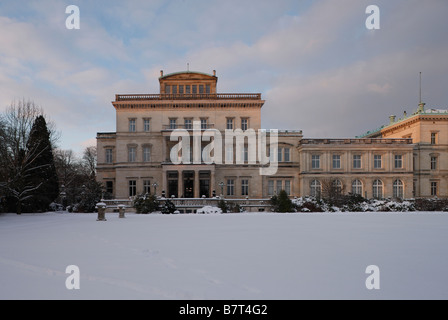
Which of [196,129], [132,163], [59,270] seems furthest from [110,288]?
[132,163]

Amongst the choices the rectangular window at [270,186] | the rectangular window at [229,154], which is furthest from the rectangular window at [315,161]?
the rectangular window at [229,154]

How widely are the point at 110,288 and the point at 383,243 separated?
7.97 meters

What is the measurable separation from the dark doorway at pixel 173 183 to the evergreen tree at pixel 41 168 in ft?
44.6

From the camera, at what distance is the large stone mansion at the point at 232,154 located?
37562mm

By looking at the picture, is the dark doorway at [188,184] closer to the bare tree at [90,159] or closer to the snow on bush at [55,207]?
the snow on bush at [55,207]

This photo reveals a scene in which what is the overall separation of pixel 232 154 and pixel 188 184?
22.3 ft

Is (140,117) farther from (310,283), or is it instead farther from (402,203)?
(310,283)

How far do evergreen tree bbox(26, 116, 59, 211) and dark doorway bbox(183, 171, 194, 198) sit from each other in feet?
49.4

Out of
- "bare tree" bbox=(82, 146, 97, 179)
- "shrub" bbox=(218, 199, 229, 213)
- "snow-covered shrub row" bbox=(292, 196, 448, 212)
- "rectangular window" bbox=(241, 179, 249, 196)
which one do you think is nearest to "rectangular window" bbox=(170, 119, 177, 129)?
"rectangular window" bbox=(241, 179, 249, 196)

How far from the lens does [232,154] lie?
37.9 m

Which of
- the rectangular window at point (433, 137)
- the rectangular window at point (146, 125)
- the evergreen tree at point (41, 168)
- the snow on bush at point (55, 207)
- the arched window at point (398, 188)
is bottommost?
the snow on bush at point (55, 207)

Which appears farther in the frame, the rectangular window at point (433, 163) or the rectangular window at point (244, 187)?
the rectangular window at point (433, 163)

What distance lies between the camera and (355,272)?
605 centimetres

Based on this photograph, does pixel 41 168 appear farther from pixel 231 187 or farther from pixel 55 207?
pixel 231 187
